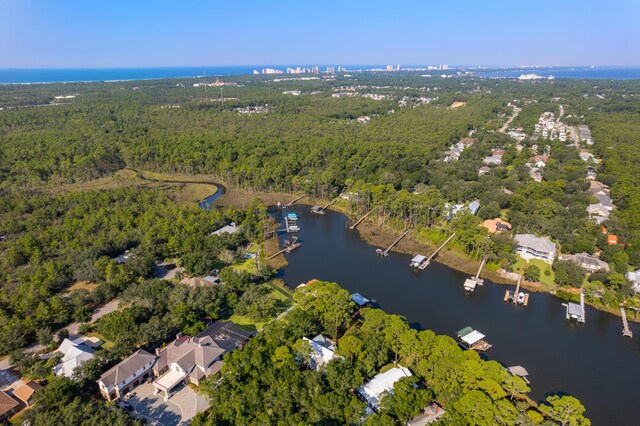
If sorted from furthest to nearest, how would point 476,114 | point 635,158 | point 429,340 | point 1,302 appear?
point 476,114
point 635,158
point 1,302
point 429,340

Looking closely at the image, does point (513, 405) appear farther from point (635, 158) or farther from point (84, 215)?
point (635, 158)

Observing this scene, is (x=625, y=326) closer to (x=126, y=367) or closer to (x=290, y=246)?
(x=290, y=246)

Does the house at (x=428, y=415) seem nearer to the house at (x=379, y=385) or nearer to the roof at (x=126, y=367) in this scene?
the house at (x=379, y=385)

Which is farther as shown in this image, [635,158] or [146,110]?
[146,110]

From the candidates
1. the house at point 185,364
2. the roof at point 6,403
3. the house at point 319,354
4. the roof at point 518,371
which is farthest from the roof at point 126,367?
the roof at point 518,371

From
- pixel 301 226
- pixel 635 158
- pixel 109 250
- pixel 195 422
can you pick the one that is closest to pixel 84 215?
pixel 109 250

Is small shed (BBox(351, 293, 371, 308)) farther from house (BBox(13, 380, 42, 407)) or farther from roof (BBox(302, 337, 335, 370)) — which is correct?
house (BBox(13, 380, 42, 407))

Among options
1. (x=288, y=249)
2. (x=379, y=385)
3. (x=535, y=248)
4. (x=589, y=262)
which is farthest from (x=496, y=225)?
(x=379, y=385)
